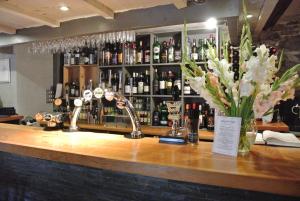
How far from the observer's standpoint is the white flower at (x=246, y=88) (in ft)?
3.65

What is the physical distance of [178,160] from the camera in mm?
1101

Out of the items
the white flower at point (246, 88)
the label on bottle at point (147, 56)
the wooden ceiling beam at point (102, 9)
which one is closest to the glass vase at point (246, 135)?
the white flower at point (246, 88)

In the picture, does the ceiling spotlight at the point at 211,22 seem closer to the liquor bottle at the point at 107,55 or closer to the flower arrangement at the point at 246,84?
the flower arrangement at the point at 246,84

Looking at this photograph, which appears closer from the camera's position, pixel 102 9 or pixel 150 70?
pixel 102 9

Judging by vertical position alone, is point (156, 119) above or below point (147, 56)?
below

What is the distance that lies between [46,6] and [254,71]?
1824 millimetres

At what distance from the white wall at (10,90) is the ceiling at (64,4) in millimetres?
2205

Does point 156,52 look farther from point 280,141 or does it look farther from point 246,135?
point 246,135

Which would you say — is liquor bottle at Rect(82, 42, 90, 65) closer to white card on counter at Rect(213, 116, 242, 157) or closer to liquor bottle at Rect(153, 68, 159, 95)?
liquor bottle at Rect(153, 68, 159, 95)

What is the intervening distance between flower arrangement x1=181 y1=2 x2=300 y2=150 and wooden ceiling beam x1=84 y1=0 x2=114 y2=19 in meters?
1.07

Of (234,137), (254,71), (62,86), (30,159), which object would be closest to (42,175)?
(30,159)

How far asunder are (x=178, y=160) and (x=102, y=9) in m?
1.52

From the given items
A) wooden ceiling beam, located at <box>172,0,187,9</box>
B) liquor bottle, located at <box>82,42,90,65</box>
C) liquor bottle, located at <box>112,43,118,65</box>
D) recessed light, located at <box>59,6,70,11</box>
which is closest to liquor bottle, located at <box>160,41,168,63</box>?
liquor bottle, located at <box>112,43,118,65</box>

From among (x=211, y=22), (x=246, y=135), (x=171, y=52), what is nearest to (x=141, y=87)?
(x=171, y=52)
